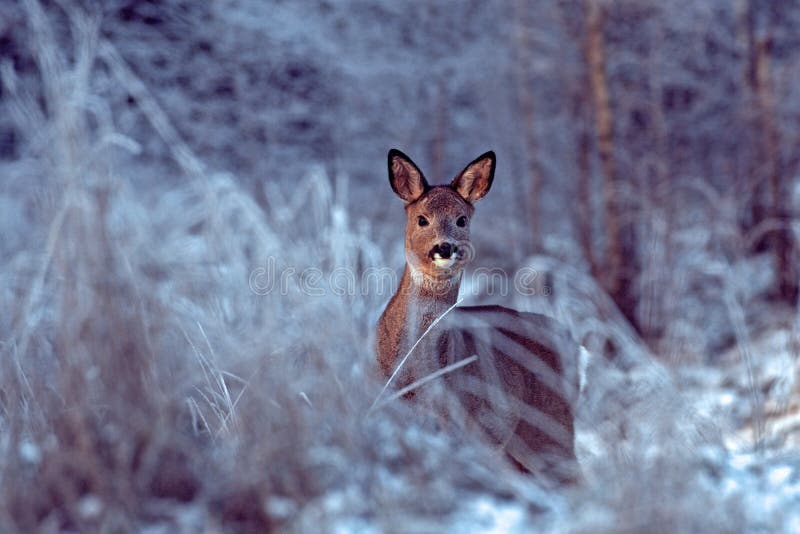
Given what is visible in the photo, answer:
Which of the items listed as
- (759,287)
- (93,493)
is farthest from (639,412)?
(759,287)

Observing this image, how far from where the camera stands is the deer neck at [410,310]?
3.80 metres

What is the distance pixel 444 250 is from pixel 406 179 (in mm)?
529

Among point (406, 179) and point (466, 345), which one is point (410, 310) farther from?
point (406, 179)

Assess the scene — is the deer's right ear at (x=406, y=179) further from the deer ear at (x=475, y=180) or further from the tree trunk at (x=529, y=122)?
the tree trunk at (x=529, y=122)

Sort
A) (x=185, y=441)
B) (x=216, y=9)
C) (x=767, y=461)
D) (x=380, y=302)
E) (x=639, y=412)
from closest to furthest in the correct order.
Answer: (x=185, y=441)
(x=639, y=412)
(x=767, y=461)
(x=380, y=302)
(x=216, y=9)

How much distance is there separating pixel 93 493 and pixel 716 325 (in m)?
8.98

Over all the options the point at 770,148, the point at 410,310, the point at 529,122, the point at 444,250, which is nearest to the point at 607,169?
the point at 770,148

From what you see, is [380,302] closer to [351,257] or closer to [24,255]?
[351,257]

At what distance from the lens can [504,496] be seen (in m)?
2.45

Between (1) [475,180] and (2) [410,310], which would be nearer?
(2) [410,310]

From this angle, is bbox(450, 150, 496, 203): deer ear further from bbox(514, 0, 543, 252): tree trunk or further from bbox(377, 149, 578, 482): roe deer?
bbox(514, 0, 543, 252): tree trunk

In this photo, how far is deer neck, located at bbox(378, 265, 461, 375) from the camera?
12.5 feet

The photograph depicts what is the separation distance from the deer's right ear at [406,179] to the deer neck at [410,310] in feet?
1.30

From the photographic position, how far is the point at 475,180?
4.38 metres
